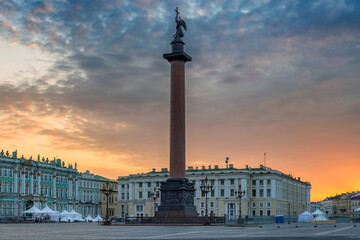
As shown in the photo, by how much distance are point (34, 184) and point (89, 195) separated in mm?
38212

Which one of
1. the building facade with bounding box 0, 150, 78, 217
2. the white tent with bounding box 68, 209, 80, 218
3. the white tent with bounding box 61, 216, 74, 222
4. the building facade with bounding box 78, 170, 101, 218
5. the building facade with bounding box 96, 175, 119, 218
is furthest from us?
the building facade with bounding box 96, 175, 119, 218

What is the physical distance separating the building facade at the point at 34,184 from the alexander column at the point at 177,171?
56.7 meters

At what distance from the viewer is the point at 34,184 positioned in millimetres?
123375

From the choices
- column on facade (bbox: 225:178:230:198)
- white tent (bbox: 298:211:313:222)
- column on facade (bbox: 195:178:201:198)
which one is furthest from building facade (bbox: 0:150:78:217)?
white tent (bbox: 298:211:313:222)

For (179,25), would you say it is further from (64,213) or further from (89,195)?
(89,195)

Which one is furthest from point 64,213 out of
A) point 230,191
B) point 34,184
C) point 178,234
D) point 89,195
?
point 178,234

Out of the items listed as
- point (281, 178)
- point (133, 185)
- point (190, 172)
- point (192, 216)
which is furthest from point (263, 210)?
point (192, 216)

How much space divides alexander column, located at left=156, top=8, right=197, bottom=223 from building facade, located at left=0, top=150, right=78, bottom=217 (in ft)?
186

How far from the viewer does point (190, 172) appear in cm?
15062

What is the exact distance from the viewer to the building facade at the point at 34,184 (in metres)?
113

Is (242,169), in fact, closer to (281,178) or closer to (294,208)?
(281,178)

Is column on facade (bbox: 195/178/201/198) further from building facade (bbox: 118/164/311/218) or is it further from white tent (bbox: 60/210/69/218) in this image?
white tent (bbox: 60/210/69/218)

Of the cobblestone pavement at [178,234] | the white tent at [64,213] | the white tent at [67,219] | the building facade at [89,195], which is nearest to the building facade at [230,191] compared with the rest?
the building facade at [89,195]

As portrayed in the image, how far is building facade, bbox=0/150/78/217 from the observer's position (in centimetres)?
11311
